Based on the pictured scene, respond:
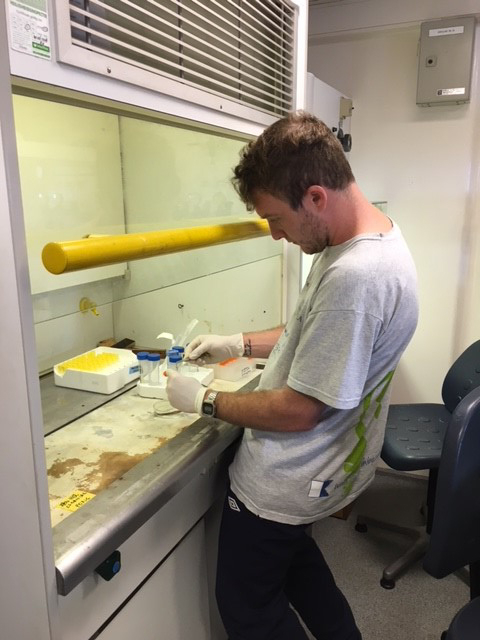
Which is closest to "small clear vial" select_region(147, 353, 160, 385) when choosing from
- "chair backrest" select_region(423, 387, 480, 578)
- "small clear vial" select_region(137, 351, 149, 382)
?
"small clear vial" select_region(137, 351, 149, 382)

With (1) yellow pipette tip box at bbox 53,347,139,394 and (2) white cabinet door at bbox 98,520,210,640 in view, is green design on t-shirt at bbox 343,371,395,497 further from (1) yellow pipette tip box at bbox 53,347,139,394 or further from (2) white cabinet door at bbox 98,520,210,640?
(1) yellow pipette tip box at bbox 53,347,139,394

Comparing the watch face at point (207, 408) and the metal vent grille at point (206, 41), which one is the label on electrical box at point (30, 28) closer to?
the metal vent grille at point (206, 41)

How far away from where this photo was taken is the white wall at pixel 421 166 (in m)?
2.38

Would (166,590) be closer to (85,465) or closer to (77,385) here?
(85,465)

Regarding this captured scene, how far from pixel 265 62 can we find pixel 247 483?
1156 millimetres

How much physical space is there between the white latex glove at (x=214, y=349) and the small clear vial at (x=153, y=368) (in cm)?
9

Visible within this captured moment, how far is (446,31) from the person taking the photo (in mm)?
2180

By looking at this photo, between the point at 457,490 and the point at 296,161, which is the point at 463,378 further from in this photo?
the point at 296,161

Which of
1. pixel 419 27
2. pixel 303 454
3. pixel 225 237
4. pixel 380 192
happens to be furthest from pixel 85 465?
pixel 419 27

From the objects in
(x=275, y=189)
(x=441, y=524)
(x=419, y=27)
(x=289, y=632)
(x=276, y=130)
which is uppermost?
(x=419, y=27)

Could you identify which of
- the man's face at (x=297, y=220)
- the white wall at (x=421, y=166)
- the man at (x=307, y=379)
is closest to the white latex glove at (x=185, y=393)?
the man at (x=307, y=379)

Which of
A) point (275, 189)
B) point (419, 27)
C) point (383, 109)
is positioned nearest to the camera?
point (275, 189)

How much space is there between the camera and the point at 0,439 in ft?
2.40

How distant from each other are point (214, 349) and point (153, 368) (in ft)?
0.60
